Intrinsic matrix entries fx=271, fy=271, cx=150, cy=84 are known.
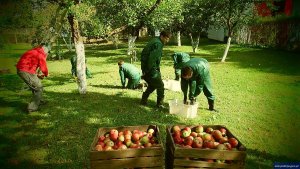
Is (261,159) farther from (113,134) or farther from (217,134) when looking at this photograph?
(113,134)

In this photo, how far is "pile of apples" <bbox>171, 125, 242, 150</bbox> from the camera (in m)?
4.53

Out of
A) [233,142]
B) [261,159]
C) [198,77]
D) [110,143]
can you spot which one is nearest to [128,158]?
[110,143]

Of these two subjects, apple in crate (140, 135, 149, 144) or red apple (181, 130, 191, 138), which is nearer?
apple in crate (140, 135, 149, 144)

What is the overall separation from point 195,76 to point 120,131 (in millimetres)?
4105

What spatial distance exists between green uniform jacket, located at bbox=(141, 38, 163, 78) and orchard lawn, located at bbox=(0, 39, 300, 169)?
145 cm

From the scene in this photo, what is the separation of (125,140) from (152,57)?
4.87 m

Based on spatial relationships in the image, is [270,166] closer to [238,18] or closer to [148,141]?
[148,141]

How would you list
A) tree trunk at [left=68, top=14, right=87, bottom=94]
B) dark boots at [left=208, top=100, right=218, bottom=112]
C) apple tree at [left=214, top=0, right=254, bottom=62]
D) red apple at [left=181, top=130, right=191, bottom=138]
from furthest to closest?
apple tree at [left=214, top=0, right=254, bottom=62] → tree trunk at [left=68, top=14, right=87, bottom=94] → dark boots at [left=208, top=100, right=218, bottom=112] → red apple at [left=181, top=130, right=191, bottom=138]

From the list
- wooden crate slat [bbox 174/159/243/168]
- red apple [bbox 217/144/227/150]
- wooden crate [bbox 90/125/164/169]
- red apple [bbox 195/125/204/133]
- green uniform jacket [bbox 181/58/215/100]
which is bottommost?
wooden crate slat [bbox 174/159/243/168]

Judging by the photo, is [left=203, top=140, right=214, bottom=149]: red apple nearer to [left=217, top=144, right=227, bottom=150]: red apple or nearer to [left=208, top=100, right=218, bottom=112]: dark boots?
[left=217, top=144, right=227, bottom=150]: red apple

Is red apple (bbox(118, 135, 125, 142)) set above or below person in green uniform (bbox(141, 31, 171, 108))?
below

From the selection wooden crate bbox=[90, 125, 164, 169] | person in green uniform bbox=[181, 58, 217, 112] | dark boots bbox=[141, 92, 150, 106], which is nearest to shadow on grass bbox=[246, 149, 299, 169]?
person in green uniform bbox=[181, 58, 217, 112]

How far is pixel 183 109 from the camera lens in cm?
923

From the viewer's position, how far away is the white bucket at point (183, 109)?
9.08m
